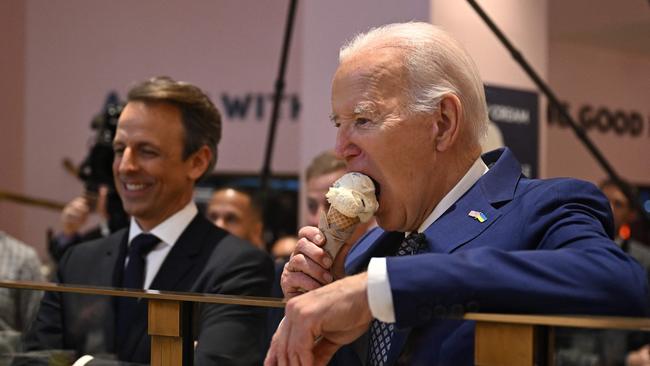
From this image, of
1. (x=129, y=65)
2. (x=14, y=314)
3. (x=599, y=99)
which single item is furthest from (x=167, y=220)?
(x=599, y=99)

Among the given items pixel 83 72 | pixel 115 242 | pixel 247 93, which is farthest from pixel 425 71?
pixel 83 72

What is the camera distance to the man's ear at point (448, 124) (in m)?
1.72

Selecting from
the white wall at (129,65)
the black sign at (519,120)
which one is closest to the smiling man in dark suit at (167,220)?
the black sign at (519,120)

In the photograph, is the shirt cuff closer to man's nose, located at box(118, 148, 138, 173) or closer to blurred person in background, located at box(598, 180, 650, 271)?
man's nose, located at box(118, 148, 138, 173)

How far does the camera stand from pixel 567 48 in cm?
988

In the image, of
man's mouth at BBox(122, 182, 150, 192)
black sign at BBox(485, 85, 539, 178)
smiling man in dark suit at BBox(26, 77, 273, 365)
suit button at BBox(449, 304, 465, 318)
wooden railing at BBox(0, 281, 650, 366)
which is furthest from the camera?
black sign at BBox(485, 85, 539, 178)

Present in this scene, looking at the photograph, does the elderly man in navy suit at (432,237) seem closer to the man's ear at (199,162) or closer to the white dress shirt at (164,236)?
the white dress shirt at (164,236)

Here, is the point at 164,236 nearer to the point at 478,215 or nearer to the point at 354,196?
the point at 354,196

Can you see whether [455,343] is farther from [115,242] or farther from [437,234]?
[115,242]

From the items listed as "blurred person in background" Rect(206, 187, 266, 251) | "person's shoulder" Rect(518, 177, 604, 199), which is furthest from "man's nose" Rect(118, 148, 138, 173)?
"blurred person in background" Rect(206, 187, 266, 251)

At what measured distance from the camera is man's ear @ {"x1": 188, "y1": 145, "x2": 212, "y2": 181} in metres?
2.79

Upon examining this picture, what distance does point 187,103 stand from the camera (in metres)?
2.78

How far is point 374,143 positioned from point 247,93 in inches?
294

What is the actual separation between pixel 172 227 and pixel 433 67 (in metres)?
1.16
